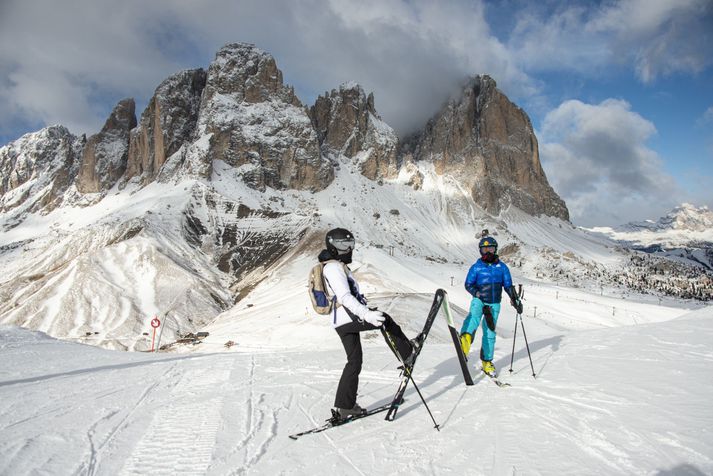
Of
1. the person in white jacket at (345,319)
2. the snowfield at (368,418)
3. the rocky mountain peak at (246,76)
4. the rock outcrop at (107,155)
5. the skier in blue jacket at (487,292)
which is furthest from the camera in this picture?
the rock outcrop at (107,155)

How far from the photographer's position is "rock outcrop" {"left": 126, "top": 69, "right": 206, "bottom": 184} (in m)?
136

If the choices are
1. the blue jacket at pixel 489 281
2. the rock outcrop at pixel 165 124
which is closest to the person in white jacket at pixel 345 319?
the blue jacket at pixel 489 281

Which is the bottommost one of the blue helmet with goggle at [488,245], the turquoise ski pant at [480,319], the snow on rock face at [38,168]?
the turquoise ski pant at [480,319]

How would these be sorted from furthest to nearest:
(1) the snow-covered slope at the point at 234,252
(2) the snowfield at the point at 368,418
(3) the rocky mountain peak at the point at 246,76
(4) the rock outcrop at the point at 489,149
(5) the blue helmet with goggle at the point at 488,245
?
(4) the rock outcrop at the point at 489,149
(3) the rocky mountain peak at the point at 246,76
(1) the snow-covered slope at the point at 234,252
(5) the blue helmet with goggle at the point at 488,245
(2) the snowfield at the point at 368,418

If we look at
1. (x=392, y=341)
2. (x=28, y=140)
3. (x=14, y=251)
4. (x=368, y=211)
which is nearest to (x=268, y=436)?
(x=392, y=341)

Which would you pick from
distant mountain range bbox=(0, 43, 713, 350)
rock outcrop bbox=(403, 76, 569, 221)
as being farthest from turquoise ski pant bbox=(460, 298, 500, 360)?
rock outcrop bbox=(403, 76, 569, 221)

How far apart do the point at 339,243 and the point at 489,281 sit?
3.93 m

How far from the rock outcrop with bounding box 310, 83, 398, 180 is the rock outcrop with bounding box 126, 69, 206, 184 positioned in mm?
44068

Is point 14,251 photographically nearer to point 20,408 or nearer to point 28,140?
point 28,140

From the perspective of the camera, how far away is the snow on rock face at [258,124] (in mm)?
124062

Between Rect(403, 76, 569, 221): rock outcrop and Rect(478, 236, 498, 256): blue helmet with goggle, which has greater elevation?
Rect(403, 76, 569, 221): rock outcrop

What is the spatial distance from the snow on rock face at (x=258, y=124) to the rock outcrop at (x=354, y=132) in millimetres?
18938

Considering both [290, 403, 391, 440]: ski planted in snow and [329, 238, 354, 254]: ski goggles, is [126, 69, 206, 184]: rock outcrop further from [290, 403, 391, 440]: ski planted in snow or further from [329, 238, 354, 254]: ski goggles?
[290, 403, 391, 440]: ski planted in snow

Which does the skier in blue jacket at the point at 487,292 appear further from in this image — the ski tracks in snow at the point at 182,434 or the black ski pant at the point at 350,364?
the ski tracks in snow at the point at 182,434
